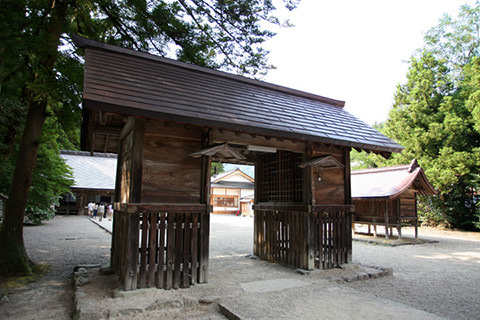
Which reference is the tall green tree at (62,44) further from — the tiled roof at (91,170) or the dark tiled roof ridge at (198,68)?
the tiled roof at (91,170)

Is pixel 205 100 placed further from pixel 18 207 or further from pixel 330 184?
pixel 18 207

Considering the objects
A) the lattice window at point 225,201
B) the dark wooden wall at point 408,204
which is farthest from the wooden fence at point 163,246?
the lattice window at point 225,201

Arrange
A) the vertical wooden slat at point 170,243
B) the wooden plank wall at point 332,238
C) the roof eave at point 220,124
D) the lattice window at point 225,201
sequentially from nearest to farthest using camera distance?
the roof eave at point 220,124, the vertical wooden slat at point 170,243, the wooden plank wall at point 332,238, the lattice window at point 225,201

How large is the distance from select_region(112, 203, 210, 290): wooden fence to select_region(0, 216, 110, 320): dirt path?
1.12 meters

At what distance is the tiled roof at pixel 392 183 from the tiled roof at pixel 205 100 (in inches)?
243

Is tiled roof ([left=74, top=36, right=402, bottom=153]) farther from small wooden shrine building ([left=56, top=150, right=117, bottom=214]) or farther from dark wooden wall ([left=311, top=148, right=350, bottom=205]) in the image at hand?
small wooden shrine building ([left=56, top=150, right=117, bottom=214])

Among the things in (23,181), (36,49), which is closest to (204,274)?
(23,181)

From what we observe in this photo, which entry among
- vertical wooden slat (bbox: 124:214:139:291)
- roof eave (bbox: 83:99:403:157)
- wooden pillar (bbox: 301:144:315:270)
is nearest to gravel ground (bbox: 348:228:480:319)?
wooden pillar (bbox: 301:144:315:270)

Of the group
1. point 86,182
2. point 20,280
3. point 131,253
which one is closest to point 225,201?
point 86,182

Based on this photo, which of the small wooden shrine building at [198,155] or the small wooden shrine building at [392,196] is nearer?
the small wooden shrine building at [198,155]

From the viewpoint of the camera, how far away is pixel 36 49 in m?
6.22

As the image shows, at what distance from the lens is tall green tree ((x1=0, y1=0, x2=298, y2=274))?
19.5 ft

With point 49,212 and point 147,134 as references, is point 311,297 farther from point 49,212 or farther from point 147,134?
point 49,212

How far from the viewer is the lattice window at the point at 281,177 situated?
7498 millimetres
